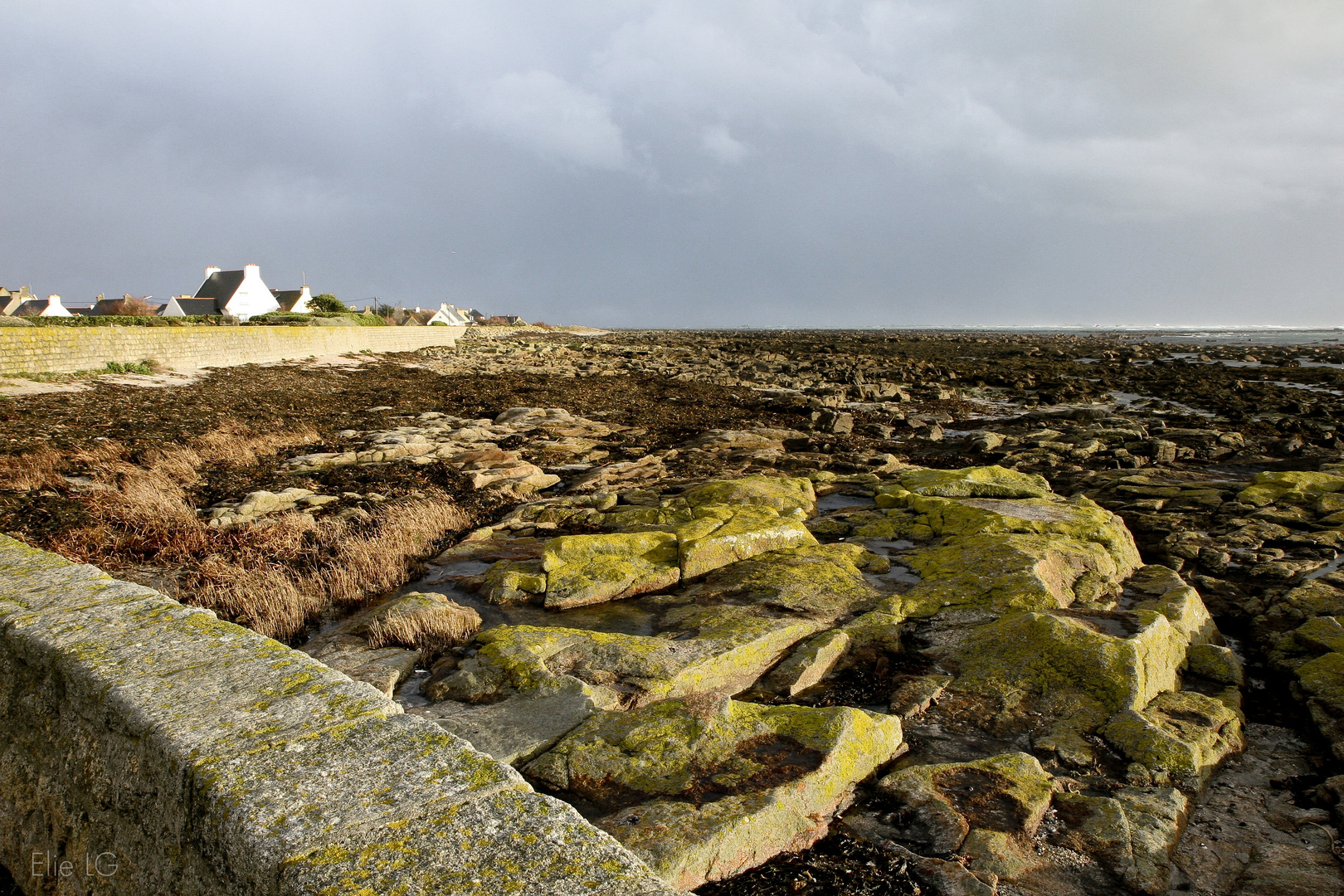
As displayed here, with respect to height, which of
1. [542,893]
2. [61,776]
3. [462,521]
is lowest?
[462,521]

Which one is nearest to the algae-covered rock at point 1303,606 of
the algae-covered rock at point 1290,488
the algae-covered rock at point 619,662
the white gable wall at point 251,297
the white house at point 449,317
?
the algae-covered rock at point 1290,488

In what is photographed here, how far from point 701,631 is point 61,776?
3.75m

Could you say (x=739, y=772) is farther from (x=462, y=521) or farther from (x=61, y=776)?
(x=462, y=521)

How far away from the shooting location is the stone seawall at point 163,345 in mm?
19656

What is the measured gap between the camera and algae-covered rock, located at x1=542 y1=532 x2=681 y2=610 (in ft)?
21.7

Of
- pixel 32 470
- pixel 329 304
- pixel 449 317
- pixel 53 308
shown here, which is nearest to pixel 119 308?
pixel 53 308

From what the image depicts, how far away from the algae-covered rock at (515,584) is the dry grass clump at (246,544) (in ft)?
4.08

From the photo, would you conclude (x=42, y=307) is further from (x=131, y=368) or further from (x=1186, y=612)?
(x=1186, y=612)

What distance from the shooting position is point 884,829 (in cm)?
339

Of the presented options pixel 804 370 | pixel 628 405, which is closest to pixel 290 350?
pixel 628 405

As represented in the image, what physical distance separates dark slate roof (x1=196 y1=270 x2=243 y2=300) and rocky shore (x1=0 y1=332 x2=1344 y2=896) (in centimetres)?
5377

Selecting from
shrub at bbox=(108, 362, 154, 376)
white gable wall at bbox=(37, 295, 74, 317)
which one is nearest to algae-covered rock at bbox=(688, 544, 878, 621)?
shrub at bbox=(108, 362, 154, 376)

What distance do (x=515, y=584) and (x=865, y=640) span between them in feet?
10.8

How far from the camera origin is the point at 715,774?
350 cm
